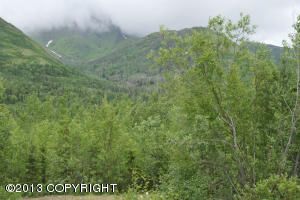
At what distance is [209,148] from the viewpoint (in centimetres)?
1842

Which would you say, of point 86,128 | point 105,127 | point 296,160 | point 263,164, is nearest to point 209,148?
point 263,164

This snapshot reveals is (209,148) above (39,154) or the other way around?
above

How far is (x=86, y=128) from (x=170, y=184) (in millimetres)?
30537

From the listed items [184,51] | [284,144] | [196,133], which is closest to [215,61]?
[184,51]

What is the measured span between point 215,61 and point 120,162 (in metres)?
30.3

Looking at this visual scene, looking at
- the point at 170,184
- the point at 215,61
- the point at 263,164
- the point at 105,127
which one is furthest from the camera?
the point at 105,127

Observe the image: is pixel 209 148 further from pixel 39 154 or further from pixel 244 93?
pixel 39 154

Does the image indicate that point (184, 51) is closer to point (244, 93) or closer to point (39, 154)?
point (244, 93)

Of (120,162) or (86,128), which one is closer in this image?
(120,162)

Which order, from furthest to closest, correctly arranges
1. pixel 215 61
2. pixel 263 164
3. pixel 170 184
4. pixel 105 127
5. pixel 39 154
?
pixel 39 154, pixel 105 127, pixel 170 184, pixel 263 164, pixel 215 61

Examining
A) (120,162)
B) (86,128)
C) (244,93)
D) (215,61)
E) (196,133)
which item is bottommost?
(120,162)

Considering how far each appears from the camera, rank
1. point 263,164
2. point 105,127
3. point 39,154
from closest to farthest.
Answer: point 263,164, point 105,127, point 39,154

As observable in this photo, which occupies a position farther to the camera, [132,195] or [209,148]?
[209,148]

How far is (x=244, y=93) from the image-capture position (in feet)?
58.1
